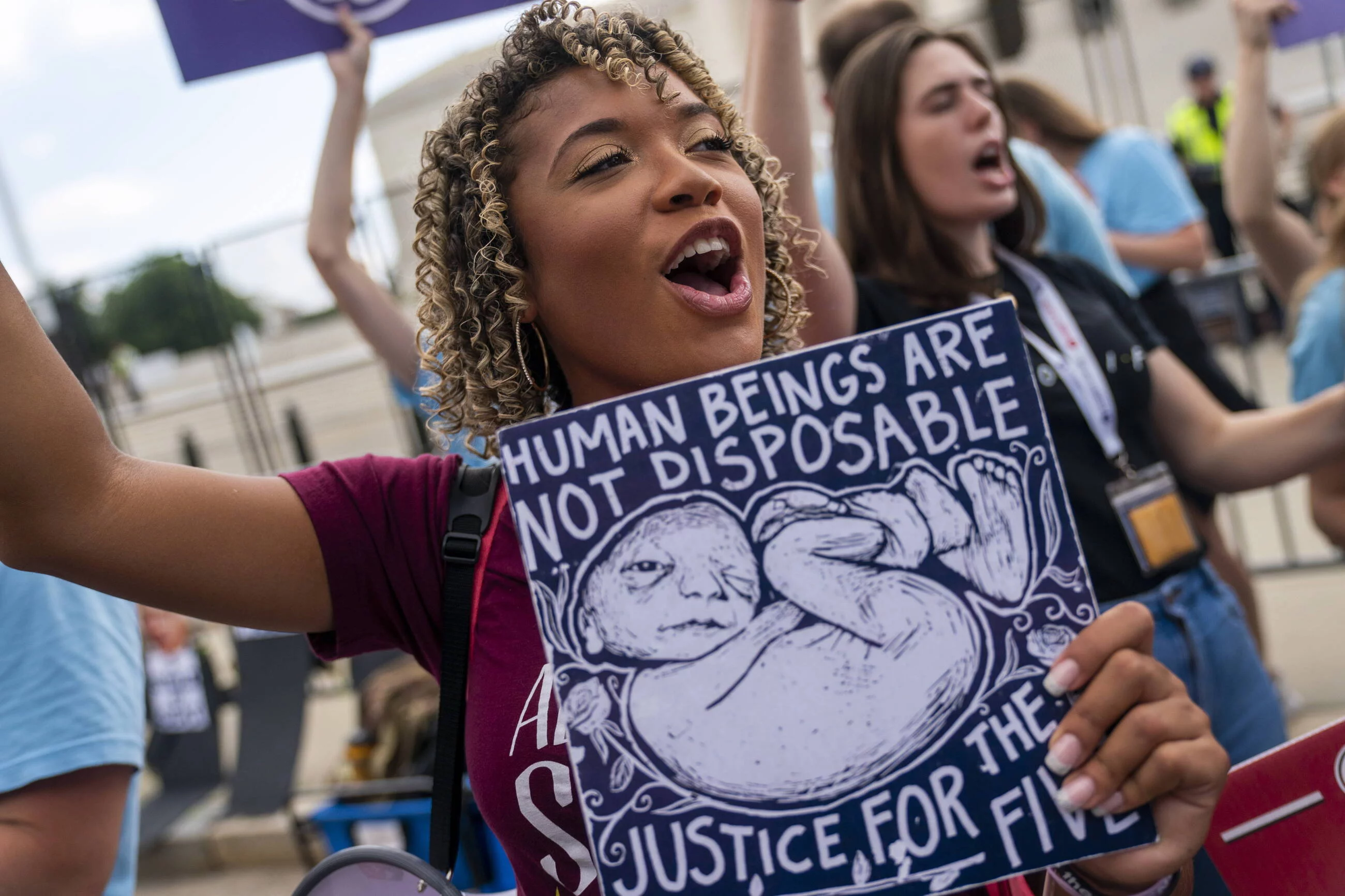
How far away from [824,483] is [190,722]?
18.2 ft

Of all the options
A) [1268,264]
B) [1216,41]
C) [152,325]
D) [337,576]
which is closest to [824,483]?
[337,576]

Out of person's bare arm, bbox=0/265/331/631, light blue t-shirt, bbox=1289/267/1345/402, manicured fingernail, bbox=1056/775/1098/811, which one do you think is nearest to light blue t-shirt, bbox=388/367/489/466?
person's bare arm, bbox=0/265/331/631

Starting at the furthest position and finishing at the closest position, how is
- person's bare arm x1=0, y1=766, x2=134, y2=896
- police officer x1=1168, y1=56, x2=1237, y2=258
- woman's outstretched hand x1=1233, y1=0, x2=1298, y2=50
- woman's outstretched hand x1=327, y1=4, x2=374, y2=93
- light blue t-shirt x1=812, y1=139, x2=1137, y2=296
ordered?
1. police officer x1=1168, y1=56, x2=1237, y2=258
2. light blue t-shirt x1=812, y1=139, x2=1137, y2=296
3. woman's outstretched hand x1=1233, y1=0, x2=1298, y2=50
4. woman's outstretched hand x1=327, y1=4, x2=374, y2=93
5. person's bare arm x1=0, y1=766, x2=134, y2=896

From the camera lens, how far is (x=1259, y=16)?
2898 millimetres

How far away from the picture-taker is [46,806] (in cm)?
165

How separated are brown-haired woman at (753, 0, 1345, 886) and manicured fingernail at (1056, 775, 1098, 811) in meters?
1.09

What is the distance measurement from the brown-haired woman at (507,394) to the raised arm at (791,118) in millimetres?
384

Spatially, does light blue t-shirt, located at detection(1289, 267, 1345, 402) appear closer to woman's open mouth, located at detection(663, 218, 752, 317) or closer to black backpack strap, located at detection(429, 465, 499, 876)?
woman's open mouth, located at detection(663, 218, 752, 317)

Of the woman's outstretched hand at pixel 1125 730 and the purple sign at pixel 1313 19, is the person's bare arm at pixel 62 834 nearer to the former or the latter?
the woman's outstretched hand at pixel 1125 730

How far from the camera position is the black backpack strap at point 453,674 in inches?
54.1

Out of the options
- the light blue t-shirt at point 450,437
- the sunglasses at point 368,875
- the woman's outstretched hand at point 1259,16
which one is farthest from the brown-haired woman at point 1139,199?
the sunglasses at point 368,875

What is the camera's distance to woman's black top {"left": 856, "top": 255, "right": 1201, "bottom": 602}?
6.88 ft

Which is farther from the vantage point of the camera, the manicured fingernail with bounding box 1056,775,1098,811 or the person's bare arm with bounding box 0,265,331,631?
the person's bare arm with bounding box 0,265,331,631

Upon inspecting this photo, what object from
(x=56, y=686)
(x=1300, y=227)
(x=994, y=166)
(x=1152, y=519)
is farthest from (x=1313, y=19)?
(x=56, y=686)
